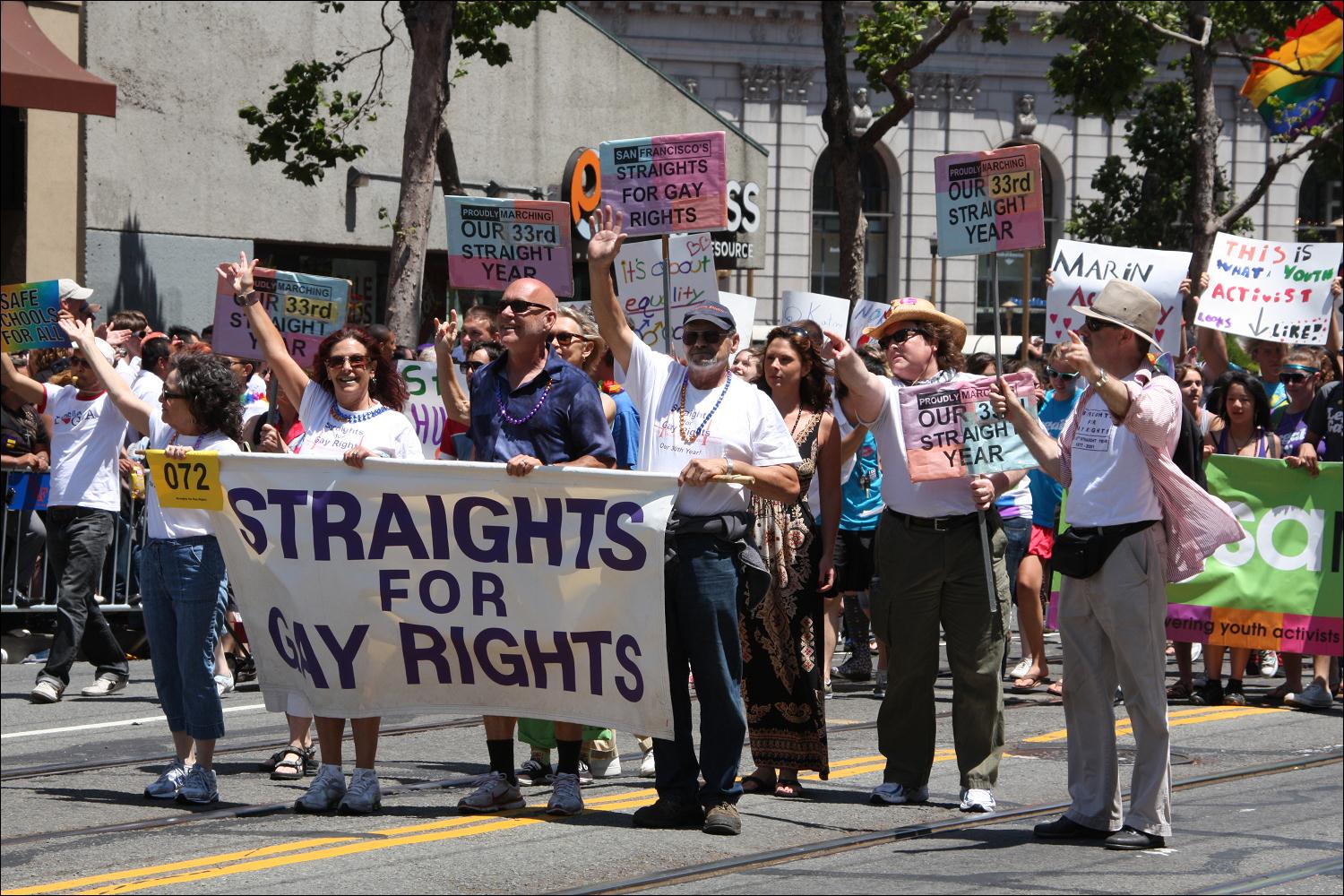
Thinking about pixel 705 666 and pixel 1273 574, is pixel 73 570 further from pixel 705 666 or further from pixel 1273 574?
pixel 1273 574

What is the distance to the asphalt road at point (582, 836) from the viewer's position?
6465 millimetres

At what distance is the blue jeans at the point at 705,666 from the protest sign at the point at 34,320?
6.03 metres

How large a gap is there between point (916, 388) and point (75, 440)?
17.9 ft

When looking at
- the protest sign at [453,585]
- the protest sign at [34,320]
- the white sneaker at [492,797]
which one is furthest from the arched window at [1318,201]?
the protest sign at [453,585]

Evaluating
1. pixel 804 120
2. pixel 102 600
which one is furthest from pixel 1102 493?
pixel 804 120

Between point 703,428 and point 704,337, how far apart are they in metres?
0.36

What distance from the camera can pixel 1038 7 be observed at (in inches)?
1921

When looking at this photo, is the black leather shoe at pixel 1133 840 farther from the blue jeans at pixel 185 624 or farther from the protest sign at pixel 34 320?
the protest sign at pixel 34 320

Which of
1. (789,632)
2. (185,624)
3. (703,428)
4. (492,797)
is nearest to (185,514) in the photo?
(185,624)

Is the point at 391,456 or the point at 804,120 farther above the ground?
the point at 804,120

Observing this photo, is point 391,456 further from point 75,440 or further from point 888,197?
point 888,197

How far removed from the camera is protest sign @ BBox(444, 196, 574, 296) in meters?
10.9

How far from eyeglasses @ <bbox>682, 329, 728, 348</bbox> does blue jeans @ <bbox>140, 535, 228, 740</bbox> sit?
2094mm

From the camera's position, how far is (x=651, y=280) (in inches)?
523
